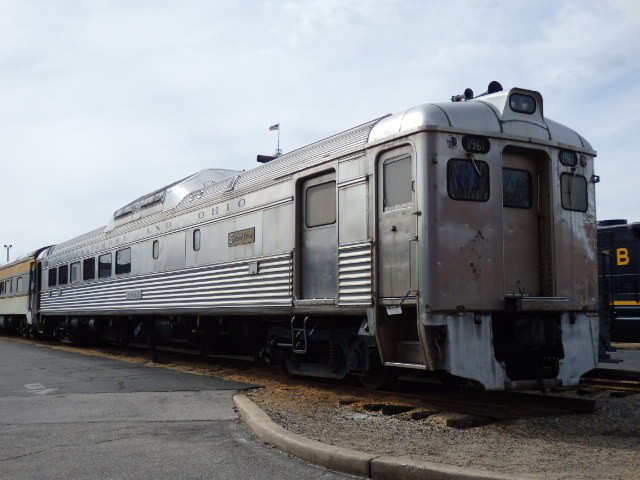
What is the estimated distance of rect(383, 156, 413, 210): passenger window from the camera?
7941 mm

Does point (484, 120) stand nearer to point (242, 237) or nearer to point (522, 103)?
point (522, 103)

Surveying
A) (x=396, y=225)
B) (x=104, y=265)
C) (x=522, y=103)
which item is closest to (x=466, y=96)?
(x=522, y=103)

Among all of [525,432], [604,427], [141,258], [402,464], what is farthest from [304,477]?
[141,258]

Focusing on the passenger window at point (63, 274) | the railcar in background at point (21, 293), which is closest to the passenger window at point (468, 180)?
the passenger window at point (63, 274)

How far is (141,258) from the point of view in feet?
51.3

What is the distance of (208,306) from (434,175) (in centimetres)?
599

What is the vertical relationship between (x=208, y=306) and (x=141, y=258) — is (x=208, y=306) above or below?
below

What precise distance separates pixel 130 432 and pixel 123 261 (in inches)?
407

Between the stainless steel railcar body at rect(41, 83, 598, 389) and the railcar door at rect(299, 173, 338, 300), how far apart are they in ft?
0.08

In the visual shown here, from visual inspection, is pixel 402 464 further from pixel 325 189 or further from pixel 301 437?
pixel 325 189

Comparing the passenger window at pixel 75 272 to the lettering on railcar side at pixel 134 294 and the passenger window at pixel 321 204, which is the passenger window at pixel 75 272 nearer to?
the lettering on railcar side at pixel 134 294

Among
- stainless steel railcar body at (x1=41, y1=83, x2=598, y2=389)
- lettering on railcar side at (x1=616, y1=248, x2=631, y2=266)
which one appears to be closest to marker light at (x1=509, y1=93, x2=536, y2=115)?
stainless steel railcar body at (x1=41, y1=83, x2=598, y2=389)

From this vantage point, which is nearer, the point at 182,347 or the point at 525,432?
the point at 525,432

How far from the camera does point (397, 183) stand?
809cm
